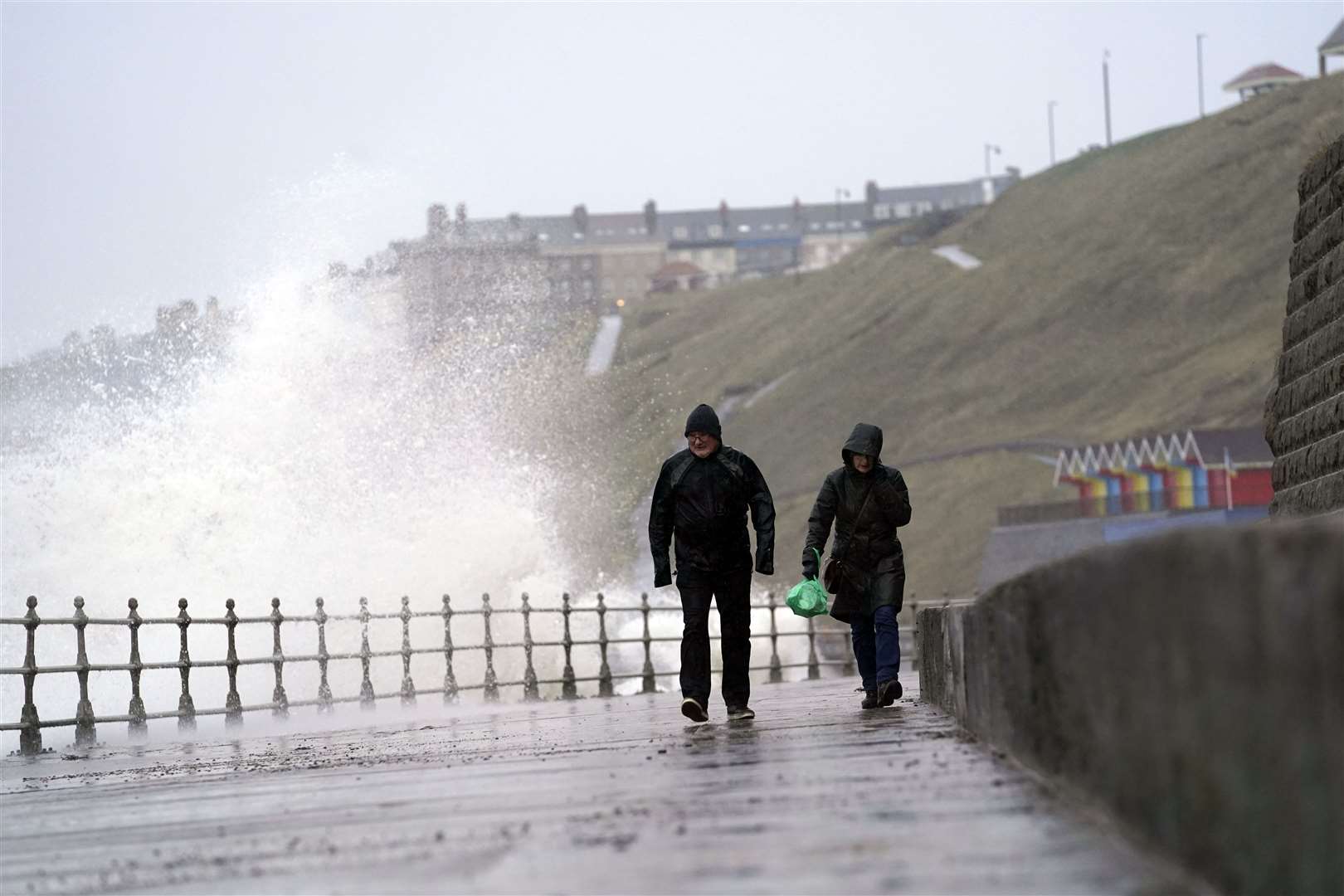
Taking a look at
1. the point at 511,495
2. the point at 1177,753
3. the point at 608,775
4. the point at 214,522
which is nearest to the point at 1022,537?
the point at 511,495

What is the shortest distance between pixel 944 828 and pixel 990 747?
287 centimetres

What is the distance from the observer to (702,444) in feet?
43.5

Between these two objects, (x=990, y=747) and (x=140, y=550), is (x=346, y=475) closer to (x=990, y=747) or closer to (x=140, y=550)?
(x=140, y=550)

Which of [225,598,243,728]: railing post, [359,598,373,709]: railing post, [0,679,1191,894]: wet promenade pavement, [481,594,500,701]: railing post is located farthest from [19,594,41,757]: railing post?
[481,594,500,701]: railing post

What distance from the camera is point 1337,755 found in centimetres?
346

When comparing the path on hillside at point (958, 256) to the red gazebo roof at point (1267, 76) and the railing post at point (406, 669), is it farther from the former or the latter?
the railing post at point (406, 669)

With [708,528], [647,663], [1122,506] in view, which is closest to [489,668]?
[647,663]

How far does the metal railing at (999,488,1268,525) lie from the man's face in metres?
51.1

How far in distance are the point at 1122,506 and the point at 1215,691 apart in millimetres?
63723

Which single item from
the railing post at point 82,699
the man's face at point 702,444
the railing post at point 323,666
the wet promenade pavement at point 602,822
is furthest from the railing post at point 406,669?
the man's face at point 702,444

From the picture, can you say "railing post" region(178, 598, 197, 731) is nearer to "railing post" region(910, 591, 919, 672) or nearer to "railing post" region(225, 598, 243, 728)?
"railing post" region(225, 598, 243, 728)

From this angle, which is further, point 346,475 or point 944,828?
point 346,475

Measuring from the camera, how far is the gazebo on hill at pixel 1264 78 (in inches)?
6211

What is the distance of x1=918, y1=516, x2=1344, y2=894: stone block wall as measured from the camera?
137 inches
